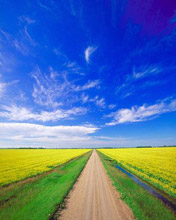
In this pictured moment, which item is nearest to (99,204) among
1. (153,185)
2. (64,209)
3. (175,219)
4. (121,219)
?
(121,219)

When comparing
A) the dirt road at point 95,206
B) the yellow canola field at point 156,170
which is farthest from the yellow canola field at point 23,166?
the yellow canola field at point 156,170

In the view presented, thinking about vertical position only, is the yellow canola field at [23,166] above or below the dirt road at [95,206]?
above

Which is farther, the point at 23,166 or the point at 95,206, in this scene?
the point at 23,166

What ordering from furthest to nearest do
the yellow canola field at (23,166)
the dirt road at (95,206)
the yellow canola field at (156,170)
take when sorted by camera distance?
the yellow canola field at (23,166) → the yellow canola field at (156,170) → the dirt road at (95,206)

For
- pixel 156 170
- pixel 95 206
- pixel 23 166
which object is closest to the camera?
pixel 95 206

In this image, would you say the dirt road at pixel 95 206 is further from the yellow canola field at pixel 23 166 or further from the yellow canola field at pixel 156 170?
the yellow canola field at pixel 23 166

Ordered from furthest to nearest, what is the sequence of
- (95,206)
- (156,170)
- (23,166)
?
1. (23,166)
2. (156,170)
3. (95,206)

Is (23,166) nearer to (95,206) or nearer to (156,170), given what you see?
(95,206)

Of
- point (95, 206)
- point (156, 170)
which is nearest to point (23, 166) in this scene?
point (95, 206)

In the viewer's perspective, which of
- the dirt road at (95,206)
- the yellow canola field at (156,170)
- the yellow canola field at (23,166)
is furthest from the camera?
the yellow canola field at (23,166)

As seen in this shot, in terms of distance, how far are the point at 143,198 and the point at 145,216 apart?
3043 millimetres

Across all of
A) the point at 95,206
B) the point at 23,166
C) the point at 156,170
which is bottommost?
the point at 95,206

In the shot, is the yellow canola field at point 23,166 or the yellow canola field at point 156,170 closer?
the yellow canola field at point 156,170

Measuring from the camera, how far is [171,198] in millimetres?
9781
